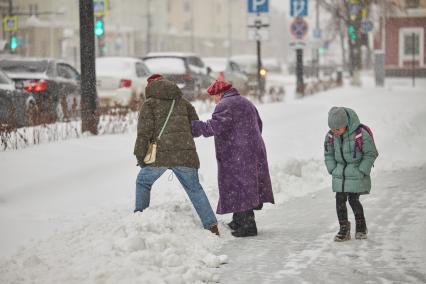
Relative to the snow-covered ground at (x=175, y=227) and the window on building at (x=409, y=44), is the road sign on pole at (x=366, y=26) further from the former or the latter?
the snow-covered ground at (x=175, y=227)

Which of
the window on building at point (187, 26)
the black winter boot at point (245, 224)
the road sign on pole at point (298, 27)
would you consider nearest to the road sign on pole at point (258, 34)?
the road sign on pole at point (298, 27)

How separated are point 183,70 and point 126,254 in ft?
53.6

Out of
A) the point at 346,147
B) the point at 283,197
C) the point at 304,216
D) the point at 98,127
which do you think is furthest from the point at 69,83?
the point at 346,147

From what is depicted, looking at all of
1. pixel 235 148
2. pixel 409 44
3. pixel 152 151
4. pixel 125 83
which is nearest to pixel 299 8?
pixel 125 83

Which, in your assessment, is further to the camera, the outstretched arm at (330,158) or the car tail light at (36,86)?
Result: the car tail light at (36,86)

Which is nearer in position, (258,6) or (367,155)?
(367,155)

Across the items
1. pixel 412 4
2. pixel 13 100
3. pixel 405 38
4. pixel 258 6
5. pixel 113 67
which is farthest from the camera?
pixel 412 4

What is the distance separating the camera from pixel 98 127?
12.6 meters

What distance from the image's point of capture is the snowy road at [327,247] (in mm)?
5887

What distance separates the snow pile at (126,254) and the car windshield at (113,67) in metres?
12.6

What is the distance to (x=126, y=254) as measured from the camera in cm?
607

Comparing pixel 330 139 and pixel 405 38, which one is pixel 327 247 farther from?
pixel 405 38

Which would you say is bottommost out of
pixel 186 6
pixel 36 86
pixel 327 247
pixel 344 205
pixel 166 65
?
pixel 327 247

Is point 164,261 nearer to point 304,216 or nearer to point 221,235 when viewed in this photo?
point 221,235
